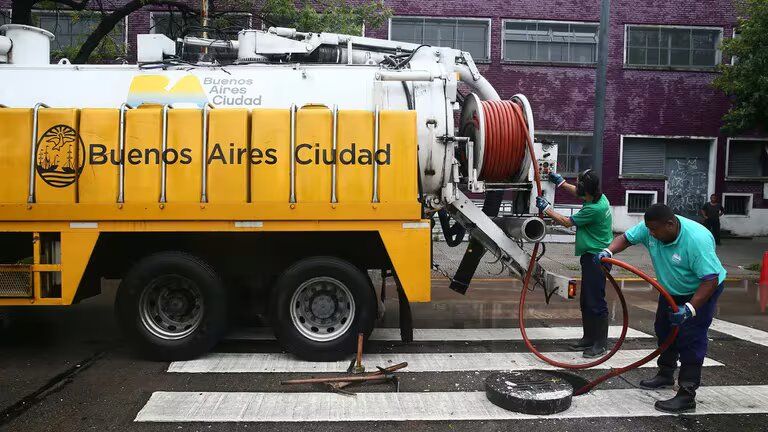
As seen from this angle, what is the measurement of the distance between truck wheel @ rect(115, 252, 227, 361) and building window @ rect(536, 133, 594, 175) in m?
15.5

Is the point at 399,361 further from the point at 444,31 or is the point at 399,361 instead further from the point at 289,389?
the point at 444,31

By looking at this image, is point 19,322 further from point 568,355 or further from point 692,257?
point 692,257

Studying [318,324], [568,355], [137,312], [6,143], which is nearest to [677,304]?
[568,355]

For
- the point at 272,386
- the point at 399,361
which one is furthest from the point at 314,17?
the point at 272,386

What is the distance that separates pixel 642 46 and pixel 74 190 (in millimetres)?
19024

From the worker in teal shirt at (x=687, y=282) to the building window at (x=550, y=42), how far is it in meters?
15.5

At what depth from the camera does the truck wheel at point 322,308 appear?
576 cm

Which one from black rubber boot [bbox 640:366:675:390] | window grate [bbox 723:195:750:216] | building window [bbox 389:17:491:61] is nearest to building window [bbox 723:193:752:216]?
window grate [bbox 723:195:750:216]

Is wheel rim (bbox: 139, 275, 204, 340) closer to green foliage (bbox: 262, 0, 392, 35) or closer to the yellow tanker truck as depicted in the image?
the yellow tanker truck

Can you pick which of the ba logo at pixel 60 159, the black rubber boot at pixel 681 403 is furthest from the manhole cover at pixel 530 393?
the ba logo at pixel 60 159

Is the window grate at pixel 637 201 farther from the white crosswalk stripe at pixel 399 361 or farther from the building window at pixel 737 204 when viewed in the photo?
the white crosswalk stripe at pixel 399 361

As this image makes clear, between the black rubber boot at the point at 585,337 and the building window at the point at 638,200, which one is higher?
the building window at the point at 638,200

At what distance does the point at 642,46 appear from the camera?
19641 mm

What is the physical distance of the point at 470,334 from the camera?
704 cm
